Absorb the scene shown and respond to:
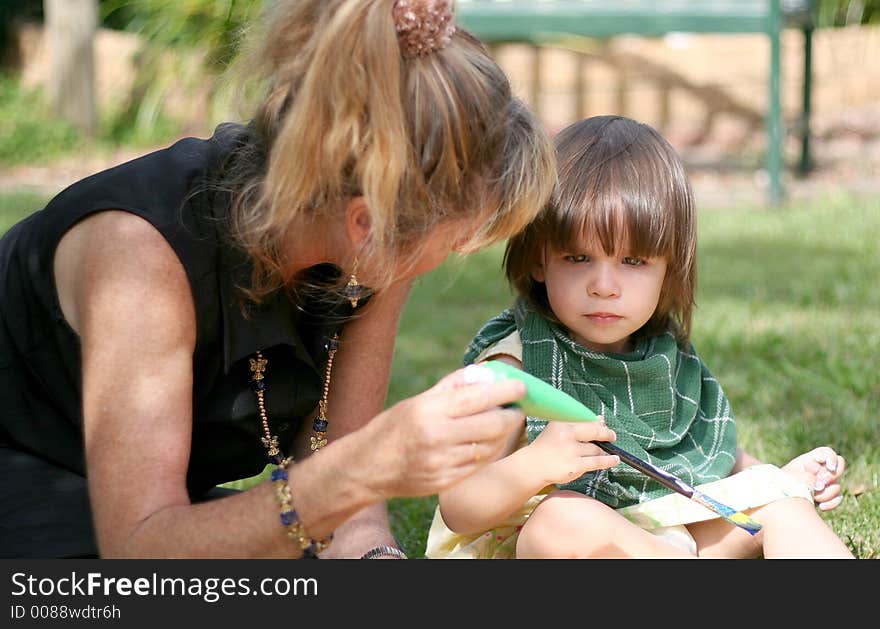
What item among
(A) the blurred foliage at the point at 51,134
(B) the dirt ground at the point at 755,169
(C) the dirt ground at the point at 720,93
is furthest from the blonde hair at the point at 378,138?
(A) the blurred foliage at the point at 51,134

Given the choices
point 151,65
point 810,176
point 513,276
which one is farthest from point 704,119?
point 513,276

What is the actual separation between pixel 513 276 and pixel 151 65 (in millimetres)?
6344

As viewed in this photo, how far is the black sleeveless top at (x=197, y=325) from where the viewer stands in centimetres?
165

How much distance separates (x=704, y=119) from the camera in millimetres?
8391

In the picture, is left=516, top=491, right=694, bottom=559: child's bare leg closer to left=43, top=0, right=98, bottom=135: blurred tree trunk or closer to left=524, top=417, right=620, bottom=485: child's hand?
left=524, top=417, right=620, bottom=485: child's hand

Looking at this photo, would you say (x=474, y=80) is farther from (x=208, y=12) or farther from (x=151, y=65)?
(x=151, y=65)

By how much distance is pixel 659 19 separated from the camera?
6277 millimetres

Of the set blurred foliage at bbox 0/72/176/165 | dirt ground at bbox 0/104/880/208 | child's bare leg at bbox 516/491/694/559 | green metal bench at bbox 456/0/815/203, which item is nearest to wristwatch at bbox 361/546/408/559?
child's bare leg at bbox 516/491/694/559

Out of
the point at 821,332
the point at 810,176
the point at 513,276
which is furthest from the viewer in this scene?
the point at 810,176

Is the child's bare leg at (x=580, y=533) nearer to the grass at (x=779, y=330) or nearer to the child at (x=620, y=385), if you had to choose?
the child at (x=620, y=385)

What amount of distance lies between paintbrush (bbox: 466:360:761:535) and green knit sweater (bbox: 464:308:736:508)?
0.08 metres

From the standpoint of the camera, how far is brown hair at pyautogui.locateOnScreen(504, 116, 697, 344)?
2023 mm

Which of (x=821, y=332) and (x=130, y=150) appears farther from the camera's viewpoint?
(x=130, y=150)

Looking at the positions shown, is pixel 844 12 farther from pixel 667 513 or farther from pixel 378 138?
pixel 378 138
